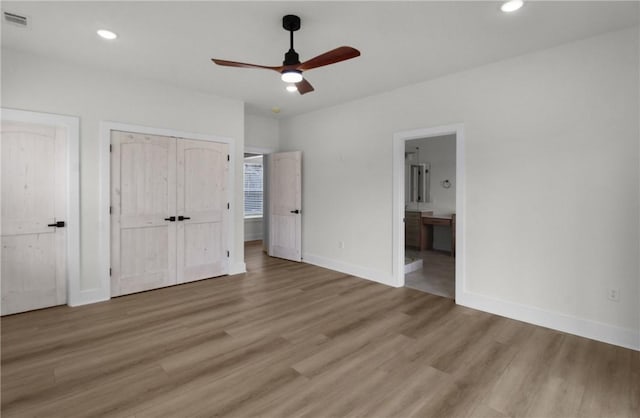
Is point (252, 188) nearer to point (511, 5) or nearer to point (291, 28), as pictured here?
point (291, 28)

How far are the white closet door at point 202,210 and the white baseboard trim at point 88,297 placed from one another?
0.94 metres

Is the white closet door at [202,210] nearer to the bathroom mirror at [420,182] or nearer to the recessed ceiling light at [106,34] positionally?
the recessed ceiling light at [106,34]

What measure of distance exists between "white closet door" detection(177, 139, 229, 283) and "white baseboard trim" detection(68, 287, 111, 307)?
3.08ft

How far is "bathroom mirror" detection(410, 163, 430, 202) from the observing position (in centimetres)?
738

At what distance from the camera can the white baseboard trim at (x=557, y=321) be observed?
282 cm

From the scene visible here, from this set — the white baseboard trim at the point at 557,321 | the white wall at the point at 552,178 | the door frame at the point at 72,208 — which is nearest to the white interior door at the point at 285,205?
the white wall at the point at 552,178

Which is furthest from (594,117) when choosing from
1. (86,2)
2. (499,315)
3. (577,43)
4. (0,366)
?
(0,366)

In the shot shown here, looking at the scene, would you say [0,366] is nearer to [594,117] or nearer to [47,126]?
[47,126]

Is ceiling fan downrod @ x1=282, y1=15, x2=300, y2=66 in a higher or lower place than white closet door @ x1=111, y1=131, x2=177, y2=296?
higher

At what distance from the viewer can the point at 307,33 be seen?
294cm

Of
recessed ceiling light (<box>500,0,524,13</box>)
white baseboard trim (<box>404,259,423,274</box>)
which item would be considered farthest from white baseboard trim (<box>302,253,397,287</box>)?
recessed ceiling light (<box>500,0,524,13</box>)

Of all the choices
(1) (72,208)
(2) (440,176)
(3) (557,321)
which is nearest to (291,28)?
(1) (72,208)

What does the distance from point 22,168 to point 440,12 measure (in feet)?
14.7

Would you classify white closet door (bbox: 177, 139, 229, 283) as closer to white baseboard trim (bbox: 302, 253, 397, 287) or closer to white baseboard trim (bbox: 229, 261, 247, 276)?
white baseboard trim (bbox: 229, 261, 247, 276)
